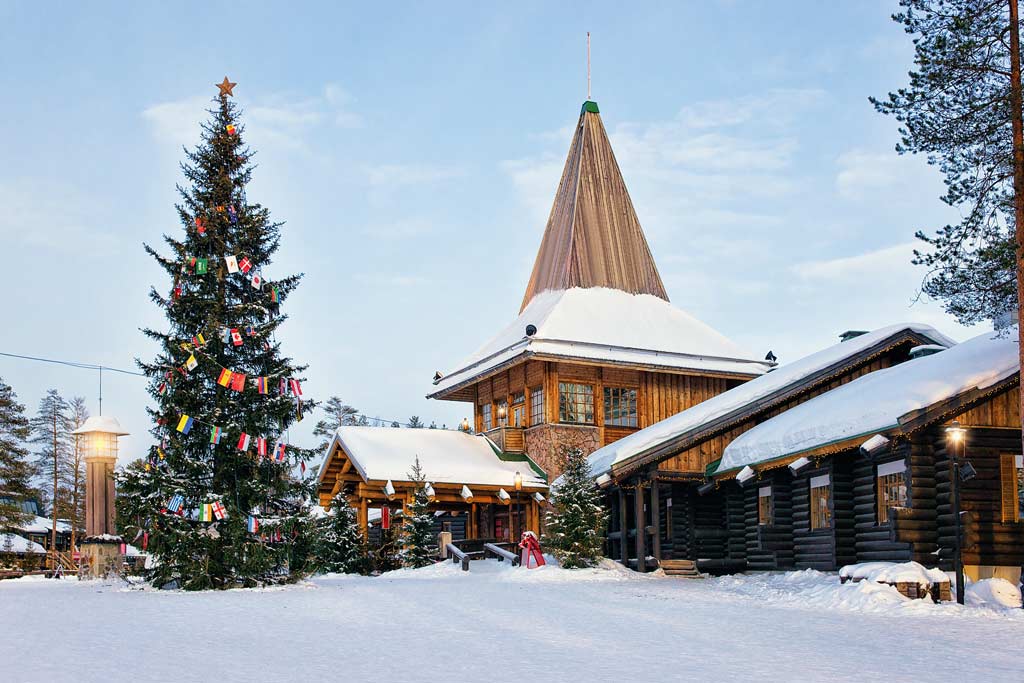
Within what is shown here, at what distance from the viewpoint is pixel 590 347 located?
3425cm

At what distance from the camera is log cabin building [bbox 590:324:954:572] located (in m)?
26.7

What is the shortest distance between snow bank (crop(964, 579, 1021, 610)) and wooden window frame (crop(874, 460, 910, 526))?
7.67 feet

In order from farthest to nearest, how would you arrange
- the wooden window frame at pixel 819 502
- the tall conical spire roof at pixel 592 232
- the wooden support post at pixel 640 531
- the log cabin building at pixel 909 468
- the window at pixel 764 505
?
the tall conical spire roof at pixel 592 232 < the wooden support post at pixel 640 531 < the window at pixel 764 505 < the wooden window frame at pixel 819 502 < the log cabin building at pixel 909 468

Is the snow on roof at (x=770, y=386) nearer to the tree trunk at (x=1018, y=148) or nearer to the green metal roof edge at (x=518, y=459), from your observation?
the green metal roof edge at (x=518, y=459)

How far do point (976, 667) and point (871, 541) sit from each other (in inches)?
425

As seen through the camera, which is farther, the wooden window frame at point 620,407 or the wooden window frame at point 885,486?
the wooden window frame at point 620,407

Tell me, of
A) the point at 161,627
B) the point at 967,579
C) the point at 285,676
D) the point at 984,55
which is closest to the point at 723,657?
the point at 285,676

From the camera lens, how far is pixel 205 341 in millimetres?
22703

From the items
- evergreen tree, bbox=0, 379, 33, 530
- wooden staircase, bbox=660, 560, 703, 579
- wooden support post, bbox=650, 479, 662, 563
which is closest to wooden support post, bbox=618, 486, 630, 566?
wooden support post, bbox=650, 479, 662, 563

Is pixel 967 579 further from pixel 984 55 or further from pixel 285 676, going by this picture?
pixel 285 676

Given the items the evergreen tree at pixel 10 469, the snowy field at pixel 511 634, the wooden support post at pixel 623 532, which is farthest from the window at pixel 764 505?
the evergreen tree at pixel 10 469

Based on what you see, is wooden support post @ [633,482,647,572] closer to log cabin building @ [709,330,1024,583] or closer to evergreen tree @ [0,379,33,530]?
log cabin building @ [709,330,1024,583]

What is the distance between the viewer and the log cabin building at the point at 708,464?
1052 inches

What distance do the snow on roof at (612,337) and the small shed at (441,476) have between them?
3151 millimetres
